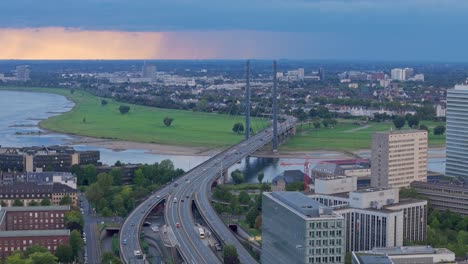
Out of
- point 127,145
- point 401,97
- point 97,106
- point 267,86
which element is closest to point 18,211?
point 127,145

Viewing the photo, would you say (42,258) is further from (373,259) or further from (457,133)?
(457,133)

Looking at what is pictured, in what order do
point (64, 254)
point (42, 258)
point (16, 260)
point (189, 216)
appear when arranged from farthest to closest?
point (189, 216)
point (64, 254)
point (42, 258)
point (16, 260)

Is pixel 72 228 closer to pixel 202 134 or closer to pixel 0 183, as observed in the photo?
pixel 0 183

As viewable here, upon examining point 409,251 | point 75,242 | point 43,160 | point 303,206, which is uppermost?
point 303,206

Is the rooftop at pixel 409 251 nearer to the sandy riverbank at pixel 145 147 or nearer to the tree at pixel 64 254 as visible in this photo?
the tree at pixel 64 254

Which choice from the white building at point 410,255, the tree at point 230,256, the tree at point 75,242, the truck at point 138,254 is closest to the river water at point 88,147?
the tree at point 75,242

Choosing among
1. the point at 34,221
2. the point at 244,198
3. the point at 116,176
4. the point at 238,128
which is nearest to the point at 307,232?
the point at 34,221
